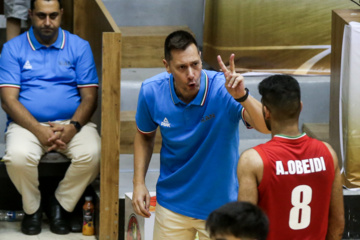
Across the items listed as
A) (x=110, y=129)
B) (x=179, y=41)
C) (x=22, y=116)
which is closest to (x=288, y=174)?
(x=179, y=41)

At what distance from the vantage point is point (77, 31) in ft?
20.2

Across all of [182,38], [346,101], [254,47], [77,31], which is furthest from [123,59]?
[182,38]

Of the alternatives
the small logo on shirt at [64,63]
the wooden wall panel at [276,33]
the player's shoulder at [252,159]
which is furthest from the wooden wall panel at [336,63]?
the player's shoulder at [252,159]

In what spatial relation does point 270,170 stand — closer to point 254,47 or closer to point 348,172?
point 348,172

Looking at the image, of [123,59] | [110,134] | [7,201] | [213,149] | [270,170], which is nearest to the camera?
[270,170]

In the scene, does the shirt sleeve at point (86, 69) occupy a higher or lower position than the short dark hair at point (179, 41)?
lower

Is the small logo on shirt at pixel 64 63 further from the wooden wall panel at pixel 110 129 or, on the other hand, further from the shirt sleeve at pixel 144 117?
the shirt sleeve at pixel 144 117

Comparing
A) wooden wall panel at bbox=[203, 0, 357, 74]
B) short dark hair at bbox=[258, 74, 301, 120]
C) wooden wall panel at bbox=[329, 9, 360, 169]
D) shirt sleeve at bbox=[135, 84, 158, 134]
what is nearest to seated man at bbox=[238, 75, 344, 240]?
short dark hair at bbox=[258, 74, 301, 120]

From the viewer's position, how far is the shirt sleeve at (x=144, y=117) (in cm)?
378

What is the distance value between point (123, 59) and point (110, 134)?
1604mm

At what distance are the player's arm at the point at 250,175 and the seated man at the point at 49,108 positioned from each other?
96.8 inches

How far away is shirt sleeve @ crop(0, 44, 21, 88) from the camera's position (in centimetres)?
540

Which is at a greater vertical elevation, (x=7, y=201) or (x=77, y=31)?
(x=77, y=31)

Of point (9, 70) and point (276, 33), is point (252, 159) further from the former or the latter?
point (276, 33)
